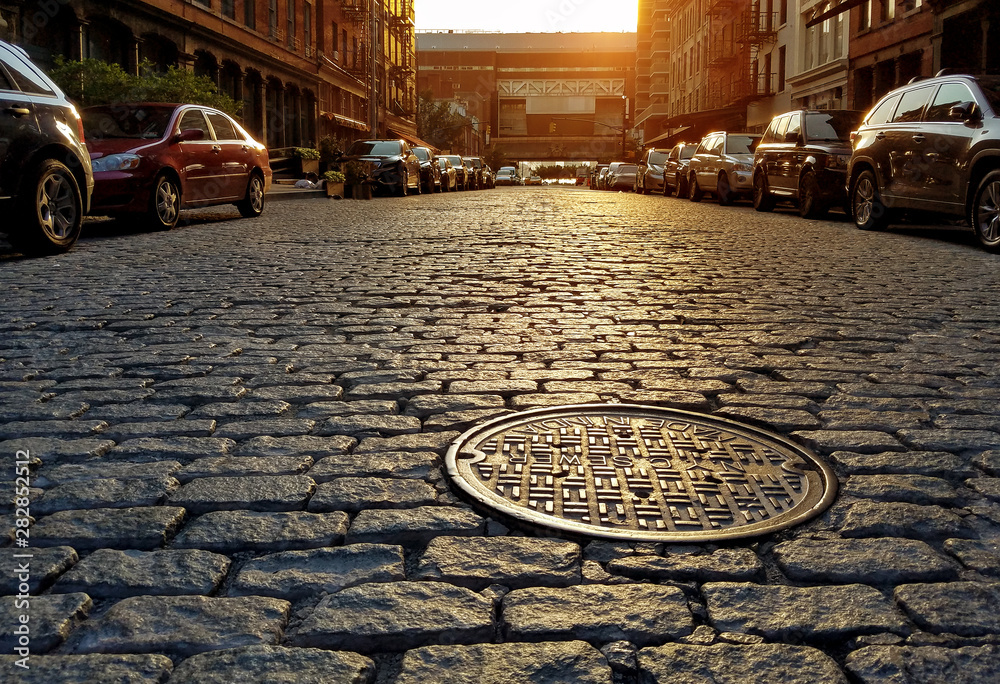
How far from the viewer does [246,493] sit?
2900 millimetres

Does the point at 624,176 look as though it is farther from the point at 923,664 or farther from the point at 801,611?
the point at 923,664

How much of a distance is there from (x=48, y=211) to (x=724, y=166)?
1653 centimetres

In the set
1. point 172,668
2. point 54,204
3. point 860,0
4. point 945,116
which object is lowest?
point 172,668

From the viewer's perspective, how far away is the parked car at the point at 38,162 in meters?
8.52

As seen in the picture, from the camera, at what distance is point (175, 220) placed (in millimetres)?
13234

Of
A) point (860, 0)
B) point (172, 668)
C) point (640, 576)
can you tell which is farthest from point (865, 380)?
point (860, 0)

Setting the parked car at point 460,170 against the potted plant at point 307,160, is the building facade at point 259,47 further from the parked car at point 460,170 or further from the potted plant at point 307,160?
the parked car at point 460,170

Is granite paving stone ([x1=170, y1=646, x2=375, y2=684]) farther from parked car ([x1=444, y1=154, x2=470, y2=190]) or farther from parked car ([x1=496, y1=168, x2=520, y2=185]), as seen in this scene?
parked car ([x1=496, y1=168, x2=520, y2=185])

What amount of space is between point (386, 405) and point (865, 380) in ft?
7.21

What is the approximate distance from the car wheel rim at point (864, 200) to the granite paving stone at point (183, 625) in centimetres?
1288

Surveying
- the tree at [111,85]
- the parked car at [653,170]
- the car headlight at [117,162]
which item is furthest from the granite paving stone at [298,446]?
the parked car at [653,170]

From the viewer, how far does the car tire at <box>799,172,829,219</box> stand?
638 inches

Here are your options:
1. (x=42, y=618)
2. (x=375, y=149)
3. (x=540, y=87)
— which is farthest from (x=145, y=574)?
(x=540, y=87)

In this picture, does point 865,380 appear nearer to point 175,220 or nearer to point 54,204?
point 54,204
